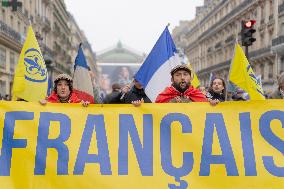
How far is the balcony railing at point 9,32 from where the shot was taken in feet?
102

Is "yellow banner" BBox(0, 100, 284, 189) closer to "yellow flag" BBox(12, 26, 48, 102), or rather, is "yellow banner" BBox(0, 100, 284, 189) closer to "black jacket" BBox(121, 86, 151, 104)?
"yellow flag" BBox(12, 26, 48, 102)

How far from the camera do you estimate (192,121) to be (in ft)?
16.1

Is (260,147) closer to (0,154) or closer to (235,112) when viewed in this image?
(235,112)

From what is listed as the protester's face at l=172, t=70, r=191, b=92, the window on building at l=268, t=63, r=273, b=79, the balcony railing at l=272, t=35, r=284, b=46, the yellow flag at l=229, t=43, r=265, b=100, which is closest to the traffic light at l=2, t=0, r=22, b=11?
the yellow flag at l=229, t=43, r=265, b=100

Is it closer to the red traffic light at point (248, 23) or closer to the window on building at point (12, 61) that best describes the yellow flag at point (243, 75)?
the red traffic light at point (248, 23)

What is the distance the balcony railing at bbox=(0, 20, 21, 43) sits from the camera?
1222 inches

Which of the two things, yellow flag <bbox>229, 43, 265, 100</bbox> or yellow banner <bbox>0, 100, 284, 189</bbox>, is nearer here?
yellow banner <bbox>0, 100, 284, 189</bbox>

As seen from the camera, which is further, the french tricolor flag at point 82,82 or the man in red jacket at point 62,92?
the french tricolor flag at point 82,82

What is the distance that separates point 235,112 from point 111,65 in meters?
178

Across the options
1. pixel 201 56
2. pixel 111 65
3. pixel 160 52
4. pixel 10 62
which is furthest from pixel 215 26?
pixel 111 65

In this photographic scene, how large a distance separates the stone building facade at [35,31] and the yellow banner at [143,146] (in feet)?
47.1

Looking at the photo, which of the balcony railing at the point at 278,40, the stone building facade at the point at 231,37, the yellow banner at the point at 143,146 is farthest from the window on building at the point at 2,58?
the yellow banner at the point at 143,146

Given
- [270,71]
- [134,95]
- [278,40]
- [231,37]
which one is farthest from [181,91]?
[231,37]

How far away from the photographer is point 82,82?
688 cm
